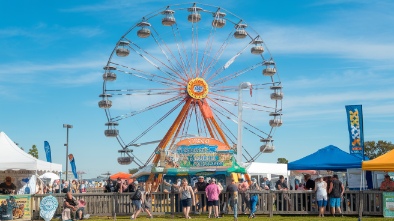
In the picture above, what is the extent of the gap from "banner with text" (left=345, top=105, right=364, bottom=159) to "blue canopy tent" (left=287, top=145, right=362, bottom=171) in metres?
2.15

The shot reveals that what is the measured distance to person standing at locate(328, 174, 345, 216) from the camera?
2347cm

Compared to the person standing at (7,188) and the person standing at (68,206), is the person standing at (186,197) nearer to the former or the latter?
the person standing at (68,206)

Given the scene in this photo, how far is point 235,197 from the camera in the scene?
75.7 feet

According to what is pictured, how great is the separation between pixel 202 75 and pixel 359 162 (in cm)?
1771

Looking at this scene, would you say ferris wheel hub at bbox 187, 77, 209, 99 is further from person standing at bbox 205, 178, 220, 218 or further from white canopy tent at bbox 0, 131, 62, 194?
person standing at bbox 205, 178, 220, 218

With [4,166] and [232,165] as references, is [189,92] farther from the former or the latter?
[4,166]

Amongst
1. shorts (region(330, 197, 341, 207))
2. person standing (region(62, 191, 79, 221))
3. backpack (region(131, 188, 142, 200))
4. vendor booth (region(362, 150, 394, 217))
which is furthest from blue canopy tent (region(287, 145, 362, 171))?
person standing (region(62, 191, 79, 221))

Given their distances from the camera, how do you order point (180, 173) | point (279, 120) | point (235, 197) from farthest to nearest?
point (279, 120) → point (180, 173) → point (235, 197)

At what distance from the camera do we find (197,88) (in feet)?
132

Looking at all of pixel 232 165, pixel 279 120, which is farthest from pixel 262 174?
pixel 232 165

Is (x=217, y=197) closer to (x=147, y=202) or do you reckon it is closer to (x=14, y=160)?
(x=147, y=202)

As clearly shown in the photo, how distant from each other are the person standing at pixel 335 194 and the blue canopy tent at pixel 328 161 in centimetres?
118

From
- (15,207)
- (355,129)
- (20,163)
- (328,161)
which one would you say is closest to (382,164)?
(328,161)

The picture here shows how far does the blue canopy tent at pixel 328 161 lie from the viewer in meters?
24.8
